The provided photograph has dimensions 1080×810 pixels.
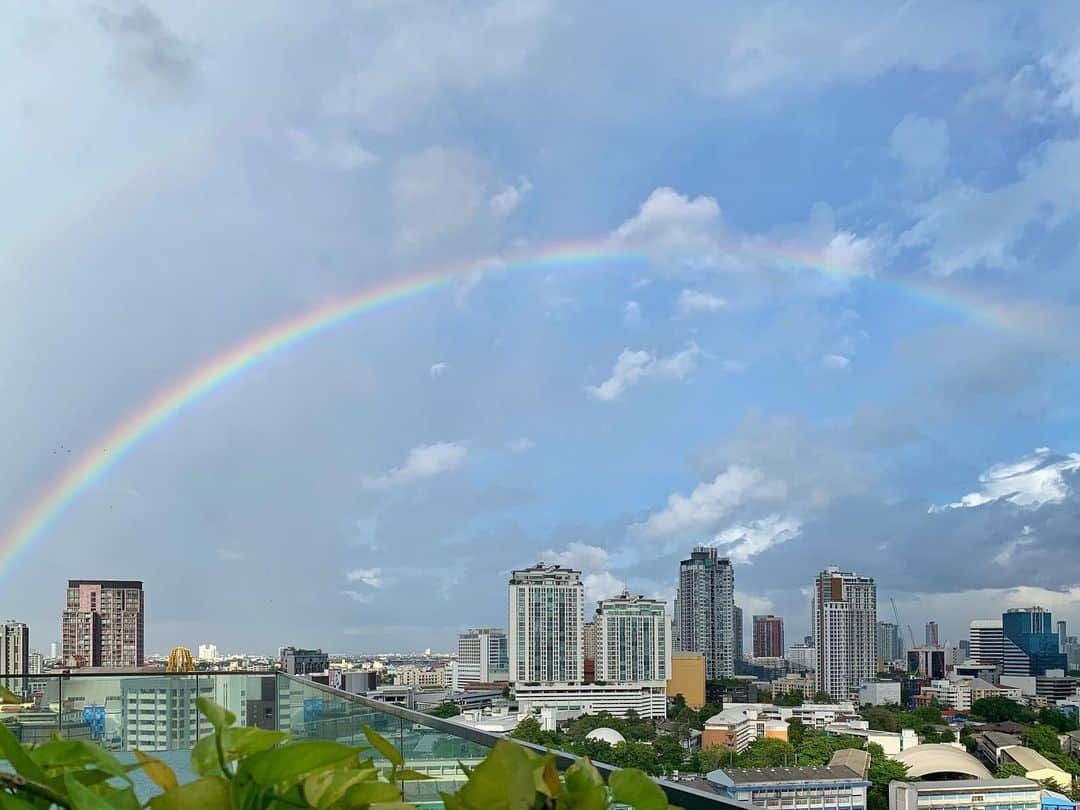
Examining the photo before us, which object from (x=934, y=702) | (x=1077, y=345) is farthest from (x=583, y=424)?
(x=934, y=702)

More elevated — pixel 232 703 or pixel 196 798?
pixel 196 798

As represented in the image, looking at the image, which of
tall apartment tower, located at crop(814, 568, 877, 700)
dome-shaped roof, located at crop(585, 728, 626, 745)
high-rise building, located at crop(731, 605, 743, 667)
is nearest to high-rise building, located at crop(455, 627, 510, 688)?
high-rise building, located at crop(731, 605, 743, 667)

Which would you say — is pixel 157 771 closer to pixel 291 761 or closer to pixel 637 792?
pixel 291 761

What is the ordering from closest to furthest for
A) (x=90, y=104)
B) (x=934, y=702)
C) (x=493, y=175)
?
1. (x=90, y=104)
2. (x=493, y=175)
3. (x=934, y=702)

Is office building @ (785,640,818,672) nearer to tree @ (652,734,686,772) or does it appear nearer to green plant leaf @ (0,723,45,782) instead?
tree @ (652,734,686,772)

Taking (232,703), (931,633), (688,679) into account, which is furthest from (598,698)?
(232,703)

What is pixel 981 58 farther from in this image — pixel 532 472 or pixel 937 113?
pixel 532 472
